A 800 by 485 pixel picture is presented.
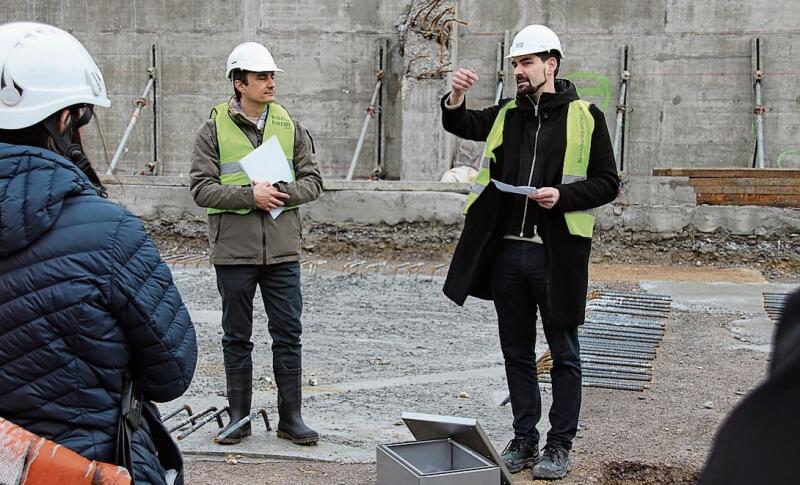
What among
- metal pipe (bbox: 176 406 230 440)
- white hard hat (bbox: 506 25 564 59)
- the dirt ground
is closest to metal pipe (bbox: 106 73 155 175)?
the dirt ground

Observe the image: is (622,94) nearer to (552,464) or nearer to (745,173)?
(745,173)

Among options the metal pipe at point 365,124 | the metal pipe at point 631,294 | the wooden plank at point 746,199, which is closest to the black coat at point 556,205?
the metal pipe at point 631,294

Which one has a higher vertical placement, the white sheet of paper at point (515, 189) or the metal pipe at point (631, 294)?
the white sheet of paper at point (515, 189)

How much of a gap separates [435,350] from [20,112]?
18.2 feet

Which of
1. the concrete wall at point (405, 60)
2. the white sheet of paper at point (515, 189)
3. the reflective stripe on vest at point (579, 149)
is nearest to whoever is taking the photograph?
the white sheet of paper at point (515, 189)

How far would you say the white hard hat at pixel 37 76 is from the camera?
243cm

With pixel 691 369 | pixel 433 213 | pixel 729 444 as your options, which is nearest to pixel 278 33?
pixel 433 213

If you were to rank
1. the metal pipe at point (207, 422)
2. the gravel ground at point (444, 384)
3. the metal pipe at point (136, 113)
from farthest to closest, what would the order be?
the metal pipe at point (136, 113), the metal pipe at point (207, 422), the gravel ground at point (444, 384)

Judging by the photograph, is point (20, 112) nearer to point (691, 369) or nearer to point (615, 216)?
point (691, 369)

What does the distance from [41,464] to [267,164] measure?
3121 mm

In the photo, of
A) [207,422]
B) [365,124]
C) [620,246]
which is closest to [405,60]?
[365,124]

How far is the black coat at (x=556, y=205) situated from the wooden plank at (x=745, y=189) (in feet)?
27.9

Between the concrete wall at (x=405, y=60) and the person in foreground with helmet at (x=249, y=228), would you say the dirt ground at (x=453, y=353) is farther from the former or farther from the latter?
the concrete wall at (x=405, y=60)

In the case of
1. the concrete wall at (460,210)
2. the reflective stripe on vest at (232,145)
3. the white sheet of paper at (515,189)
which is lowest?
the concrete wall at (460,210)
